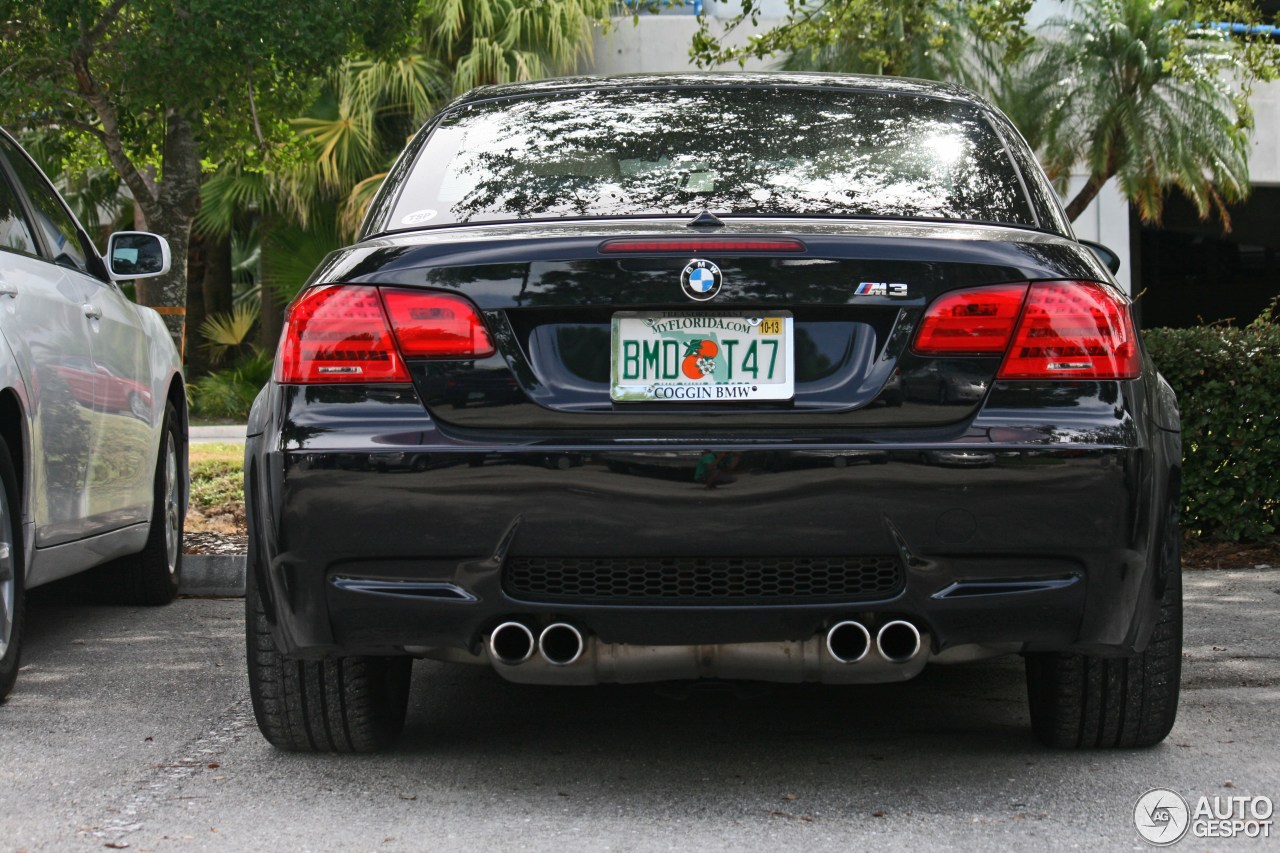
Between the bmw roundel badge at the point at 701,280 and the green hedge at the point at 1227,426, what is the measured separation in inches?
192

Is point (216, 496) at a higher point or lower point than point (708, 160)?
lower

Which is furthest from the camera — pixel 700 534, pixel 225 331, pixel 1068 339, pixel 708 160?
pixel 225 331

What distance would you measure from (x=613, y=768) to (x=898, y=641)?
0.81 m

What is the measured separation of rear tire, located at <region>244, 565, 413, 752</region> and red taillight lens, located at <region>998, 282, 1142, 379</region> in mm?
1593

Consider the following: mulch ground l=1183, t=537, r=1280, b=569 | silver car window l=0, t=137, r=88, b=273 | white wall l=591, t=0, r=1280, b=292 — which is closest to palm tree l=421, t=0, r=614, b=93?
white wall l=591, t=0, r=1280, b=292

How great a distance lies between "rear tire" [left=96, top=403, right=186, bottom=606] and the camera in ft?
20.6

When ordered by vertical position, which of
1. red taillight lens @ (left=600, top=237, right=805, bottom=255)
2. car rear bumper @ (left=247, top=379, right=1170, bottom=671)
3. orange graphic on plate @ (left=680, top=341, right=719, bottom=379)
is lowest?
car rear bumper @ (left=247, top=379, right=1170, bottom=671)

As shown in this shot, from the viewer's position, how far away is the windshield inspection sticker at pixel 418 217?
12.1 ft

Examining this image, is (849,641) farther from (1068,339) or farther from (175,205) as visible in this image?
(175,205)

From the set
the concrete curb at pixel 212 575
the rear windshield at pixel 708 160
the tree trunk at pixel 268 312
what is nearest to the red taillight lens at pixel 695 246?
the rear windshield at pixel 708 160

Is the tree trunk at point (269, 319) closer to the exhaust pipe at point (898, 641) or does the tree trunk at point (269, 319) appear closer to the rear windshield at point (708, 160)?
the rear windshield at point (708, 160)

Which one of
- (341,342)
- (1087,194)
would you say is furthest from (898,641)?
(1087,194)

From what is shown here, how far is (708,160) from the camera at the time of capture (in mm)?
3842

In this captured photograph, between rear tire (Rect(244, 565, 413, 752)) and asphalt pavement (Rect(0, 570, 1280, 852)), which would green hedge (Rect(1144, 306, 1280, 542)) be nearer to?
asphalt pavement (Rect(0, 570, 1280, 852))
